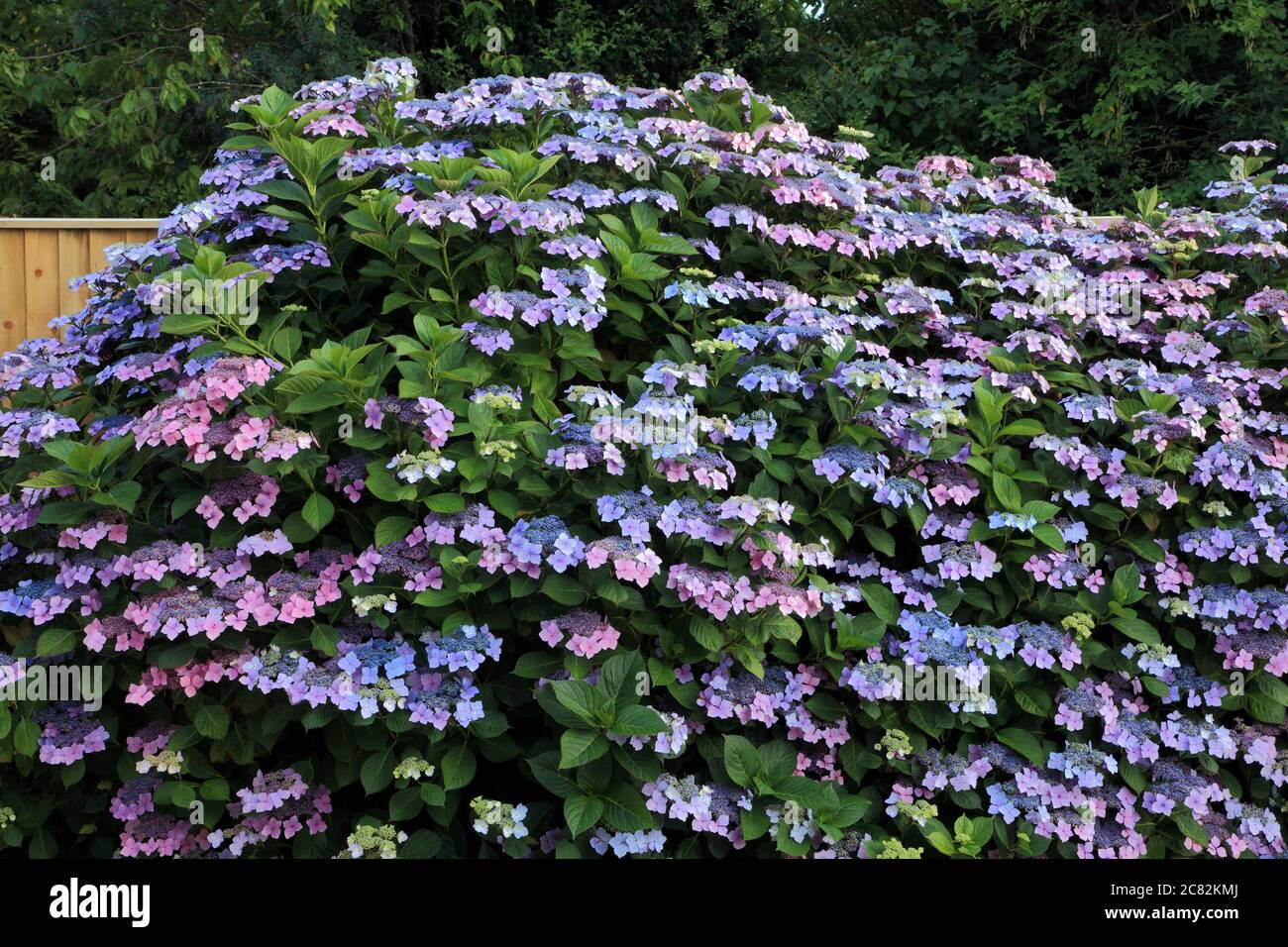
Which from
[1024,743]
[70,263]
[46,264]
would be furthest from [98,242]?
[1024,743]

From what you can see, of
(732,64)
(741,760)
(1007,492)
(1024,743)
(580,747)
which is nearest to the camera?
(580,747)

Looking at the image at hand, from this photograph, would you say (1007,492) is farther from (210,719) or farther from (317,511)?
(210,719)

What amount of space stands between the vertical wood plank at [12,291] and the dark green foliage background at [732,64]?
2.43m

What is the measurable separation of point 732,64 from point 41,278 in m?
6.22

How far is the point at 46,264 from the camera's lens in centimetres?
551

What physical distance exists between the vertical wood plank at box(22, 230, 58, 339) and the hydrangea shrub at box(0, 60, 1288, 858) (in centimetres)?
216

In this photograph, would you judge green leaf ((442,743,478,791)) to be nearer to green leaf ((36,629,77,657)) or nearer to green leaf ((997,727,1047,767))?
green leaf ((36,629,77,657))

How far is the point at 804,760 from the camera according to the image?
304cm

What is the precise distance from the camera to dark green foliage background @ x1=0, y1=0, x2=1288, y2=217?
7.76m

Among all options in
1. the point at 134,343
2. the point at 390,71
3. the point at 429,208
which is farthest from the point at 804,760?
the point at 390,71

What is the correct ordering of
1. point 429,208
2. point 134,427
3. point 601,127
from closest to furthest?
point 134,427, point 429,208, point 601,127

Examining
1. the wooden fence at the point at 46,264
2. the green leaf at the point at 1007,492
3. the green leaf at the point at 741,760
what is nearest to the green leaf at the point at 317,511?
the green leaf at the point at 741,760

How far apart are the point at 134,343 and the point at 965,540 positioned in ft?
8.18

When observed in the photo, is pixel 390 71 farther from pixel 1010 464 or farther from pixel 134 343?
pixel 1010 464
